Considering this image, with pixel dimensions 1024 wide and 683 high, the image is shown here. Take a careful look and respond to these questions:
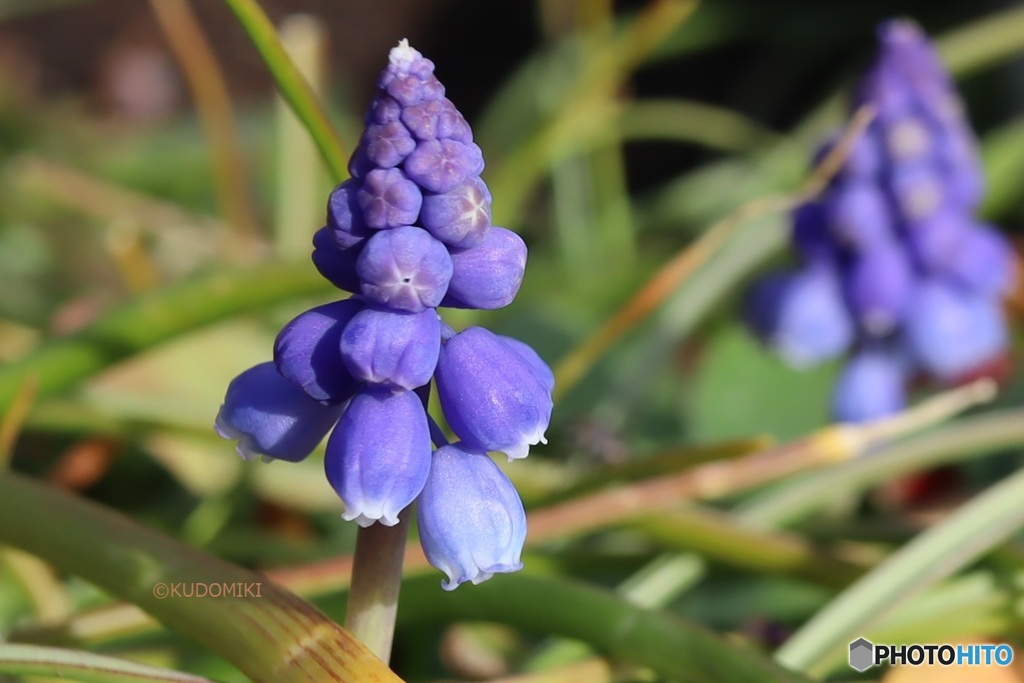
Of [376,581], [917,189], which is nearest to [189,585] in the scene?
[376,581]

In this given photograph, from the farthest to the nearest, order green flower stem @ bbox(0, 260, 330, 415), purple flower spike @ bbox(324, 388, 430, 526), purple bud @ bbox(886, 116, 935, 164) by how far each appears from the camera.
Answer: purple bud @ bbox(886, 116, 935, 164) < green flower stem @ bbox(0, 260, 330, 415) < purple flower spike @ bbox(324, 388, 430, 526)

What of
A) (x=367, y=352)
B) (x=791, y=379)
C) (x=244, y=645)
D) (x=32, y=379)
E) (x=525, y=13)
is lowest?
(x=244, y=645)

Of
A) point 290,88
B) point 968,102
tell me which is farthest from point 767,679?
point 968,102

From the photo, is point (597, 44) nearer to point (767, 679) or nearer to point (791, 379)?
point (791, 379)

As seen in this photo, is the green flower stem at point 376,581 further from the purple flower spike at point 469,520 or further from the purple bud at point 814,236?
the purple bud at point 814,236

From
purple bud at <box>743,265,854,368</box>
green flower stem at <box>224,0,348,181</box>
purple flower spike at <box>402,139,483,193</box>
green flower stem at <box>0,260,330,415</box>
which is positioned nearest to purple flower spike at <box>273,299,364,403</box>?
purple flower spike at <box>402,139,483,193</box>

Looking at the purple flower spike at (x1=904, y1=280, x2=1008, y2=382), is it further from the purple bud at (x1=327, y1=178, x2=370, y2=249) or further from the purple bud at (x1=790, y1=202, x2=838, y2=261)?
the purple bud at (x1=327, y1=178, x2=370, y2=249)
